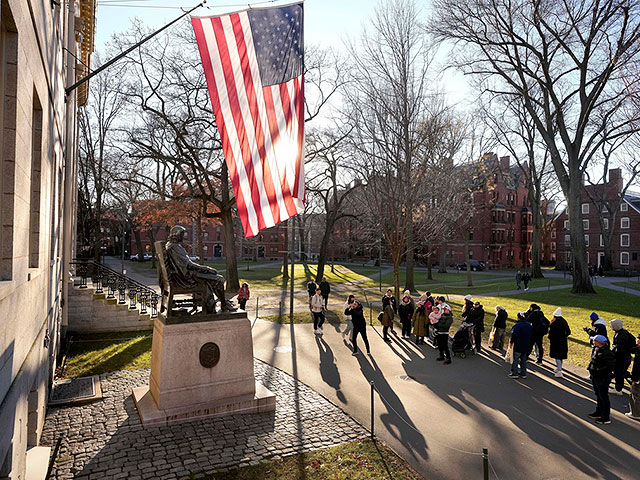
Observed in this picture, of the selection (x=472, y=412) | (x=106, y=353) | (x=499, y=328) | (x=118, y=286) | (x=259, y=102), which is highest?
(x=259, y=102)

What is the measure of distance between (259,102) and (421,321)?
32.3 feet

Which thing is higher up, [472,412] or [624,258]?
[624,258]

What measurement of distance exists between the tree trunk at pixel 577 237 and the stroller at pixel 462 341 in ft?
72.5

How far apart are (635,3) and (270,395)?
2824 cm

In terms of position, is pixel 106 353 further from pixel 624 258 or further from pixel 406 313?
pixel 624 258

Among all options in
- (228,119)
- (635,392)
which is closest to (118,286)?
(228,119)

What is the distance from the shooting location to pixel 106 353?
43.8ft

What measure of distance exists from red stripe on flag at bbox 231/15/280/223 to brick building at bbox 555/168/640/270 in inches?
2536

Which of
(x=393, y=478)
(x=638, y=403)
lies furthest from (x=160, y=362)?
(x=638, y=403)

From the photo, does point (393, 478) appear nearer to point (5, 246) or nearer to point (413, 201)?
point (5, 246)

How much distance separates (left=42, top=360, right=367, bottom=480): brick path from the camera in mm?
6652

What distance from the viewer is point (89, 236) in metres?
35.7

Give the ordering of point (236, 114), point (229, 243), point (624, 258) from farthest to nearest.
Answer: point (624, 258) < point (229, 243) < point (236, 114)

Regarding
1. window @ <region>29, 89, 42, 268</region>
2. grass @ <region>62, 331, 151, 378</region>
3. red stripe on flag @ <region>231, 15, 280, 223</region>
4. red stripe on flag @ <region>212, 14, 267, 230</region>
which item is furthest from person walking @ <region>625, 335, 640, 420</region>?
grass @ <region>62, 331, 151, 378</region>
